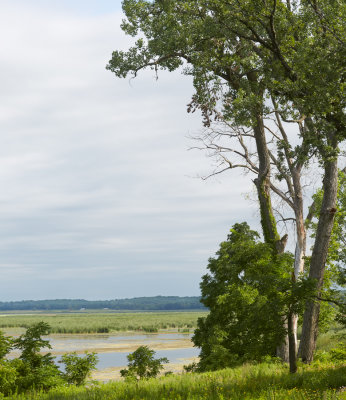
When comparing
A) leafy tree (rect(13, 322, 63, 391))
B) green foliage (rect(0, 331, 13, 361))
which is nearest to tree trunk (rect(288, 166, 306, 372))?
leafy tree (rect(13, 322, 63, 391))

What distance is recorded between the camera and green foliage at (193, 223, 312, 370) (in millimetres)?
20125

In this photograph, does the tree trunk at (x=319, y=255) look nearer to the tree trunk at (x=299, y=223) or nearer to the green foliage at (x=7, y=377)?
the tree trunk at (x=299, y=223)

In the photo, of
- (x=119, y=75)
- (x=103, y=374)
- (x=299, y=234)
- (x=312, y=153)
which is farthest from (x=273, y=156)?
(x=103, y=374)

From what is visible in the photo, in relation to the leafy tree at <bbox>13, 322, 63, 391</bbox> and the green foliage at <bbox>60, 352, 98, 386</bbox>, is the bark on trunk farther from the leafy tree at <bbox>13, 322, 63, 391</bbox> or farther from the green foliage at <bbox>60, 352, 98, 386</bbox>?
the leafy tree at <bbox>13, 322, 63, 391</bbox>

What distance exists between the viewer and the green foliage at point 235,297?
2012 centimetres

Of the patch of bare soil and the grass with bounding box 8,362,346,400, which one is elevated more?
the grass with bounding box 8,362,346,400

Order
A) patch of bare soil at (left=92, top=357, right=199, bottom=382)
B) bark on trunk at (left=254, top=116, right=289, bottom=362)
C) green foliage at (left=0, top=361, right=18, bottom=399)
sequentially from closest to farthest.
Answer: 1. green foliage at (left=0, top=361, right=18, bottom=399)
2. bark on trunk at (left=254, top=116, right=289, bottom=362)
3. patch of bare soil at (left=92, top=357, right=199, bottom=382)

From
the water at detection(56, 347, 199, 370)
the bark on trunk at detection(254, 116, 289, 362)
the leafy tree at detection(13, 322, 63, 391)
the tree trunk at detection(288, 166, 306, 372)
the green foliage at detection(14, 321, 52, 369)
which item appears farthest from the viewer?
the water at detection(56, 347, 199, 370)

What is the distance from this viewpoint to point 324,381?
12.8 metres

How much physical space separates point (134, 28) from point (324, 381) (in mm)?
16630

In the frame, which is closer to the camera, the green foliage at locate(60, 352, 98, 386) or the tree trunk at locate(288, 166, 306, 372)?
the green foliage at locate(60, 352, 98, 386)

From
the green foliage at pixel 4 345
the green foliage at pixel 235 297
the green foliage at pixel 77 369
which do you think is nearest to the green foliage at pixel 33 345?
the green foliage at pixel 4 345

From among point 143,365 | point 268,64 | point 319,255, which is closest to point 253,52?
point 268,64

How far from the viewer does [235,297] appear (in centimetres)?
2023
